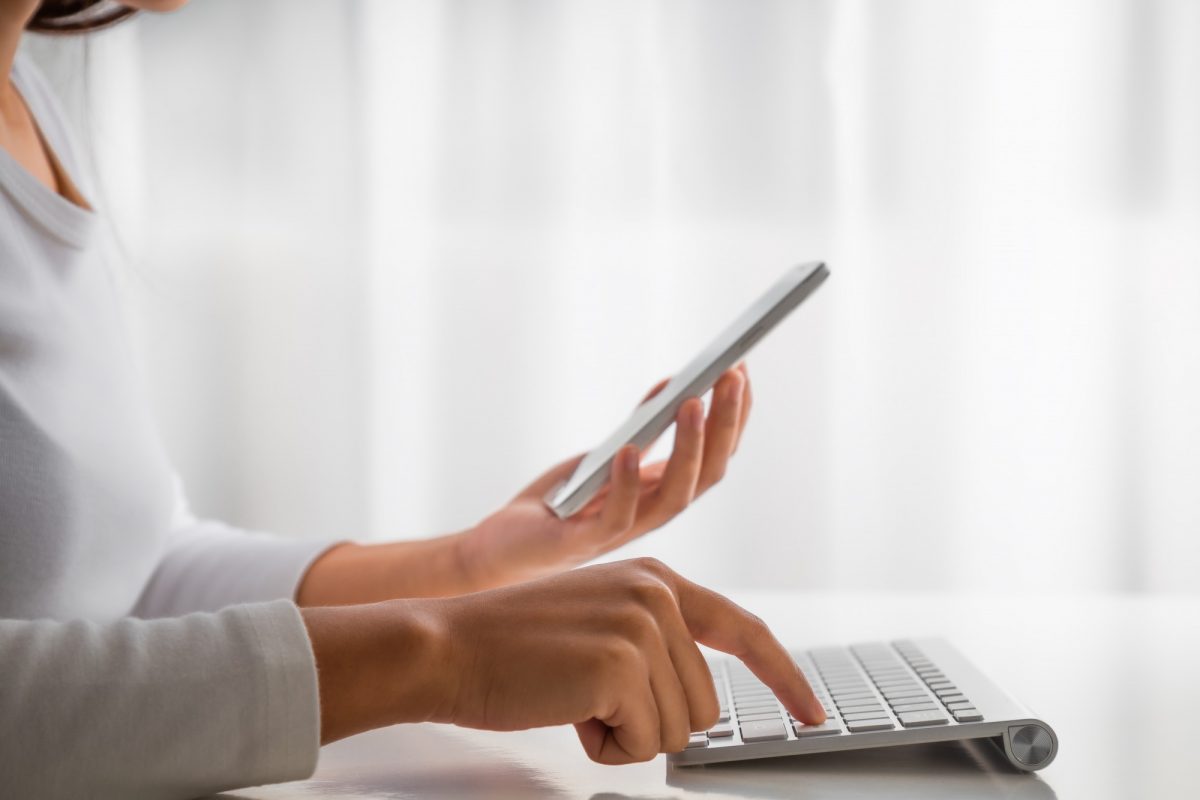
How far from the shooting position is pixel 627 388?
197cm

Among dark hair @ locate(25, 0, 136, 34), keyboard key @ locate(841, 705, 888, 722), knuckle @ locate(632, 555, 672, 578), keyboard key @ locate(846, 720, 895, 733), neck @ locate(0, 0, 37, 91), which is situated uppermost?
dark hair @ locate(25, 0, 136, 34)

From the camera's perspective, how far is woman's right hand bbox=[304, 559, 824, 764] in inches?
15.9

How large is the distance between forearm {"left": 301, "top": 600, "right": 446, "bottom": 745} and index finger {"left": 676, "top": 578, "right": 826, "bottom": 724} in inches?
4.0

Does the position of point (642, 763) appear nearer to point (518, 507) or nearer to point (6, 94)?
point (518, 507)

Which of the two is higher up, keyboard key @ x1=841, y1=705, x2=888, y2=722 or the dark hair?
the dark hair

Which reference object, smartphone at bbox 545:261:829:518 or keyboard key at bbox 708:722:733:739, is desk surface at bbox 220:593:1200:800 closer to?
keyboard key at bbox 708:722:733:739

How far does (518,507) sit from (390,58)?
147cm

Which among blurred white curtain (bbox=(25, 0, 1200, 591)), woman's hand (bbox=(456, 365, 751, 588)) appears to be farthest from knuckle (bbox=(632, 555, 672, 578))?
blurred white curtain (bbox=(25, 0, 1200, 591))

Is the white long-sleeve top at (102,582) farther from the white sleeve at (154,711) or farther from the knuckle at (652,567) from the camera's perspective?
the knuckle at (652,567)

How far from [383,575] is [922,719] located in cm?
39

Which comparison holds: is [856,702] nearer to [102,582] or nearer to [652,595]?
[652,595]

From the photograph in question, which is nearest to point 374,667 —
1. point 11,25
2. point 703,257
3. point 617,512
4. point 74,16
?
point 617,512

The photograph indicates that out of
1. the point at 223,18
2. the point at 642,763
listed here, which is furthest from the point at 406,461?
the point at 642,763

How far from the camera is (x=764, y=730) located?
1.53 ft
